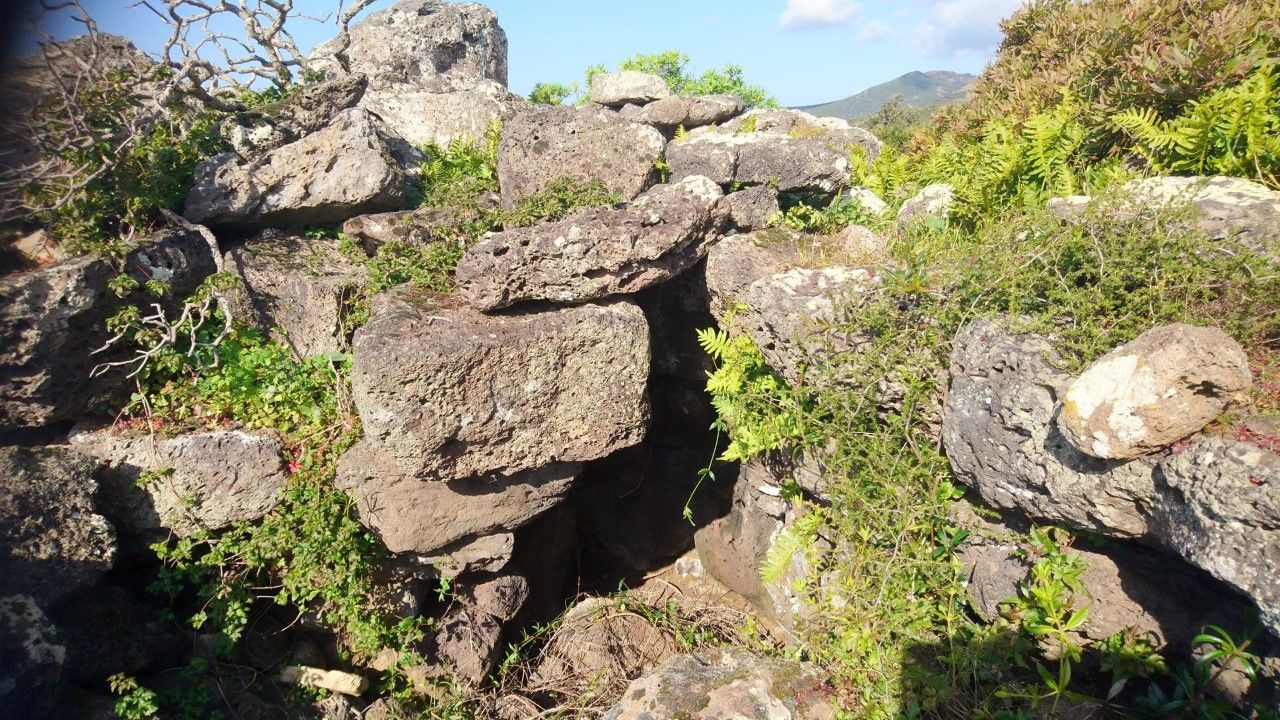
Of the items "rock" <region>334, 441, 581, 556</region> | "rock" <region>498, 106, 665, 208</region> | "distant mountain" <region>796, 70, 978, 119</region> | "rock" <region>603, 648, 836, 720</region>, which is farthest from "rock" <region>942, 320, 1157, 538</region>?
"distant mountain" <region>796, 70, 978, 119</region>

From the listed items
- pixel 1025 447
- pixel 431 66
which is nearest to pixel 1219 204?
pixel 1025 447

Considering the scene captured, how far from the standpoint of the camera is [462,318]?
16.9 feet

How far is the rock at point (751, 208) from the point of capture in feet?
19.9

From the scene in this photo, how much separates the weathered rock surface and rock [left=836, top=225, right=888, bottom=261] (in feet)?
4.34

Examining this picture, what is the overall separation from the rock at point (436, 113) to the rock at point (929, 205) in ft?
16.1

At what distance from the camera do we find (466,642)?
6.36 meters

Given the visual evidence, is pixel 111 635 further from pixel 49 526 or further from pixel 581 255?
pixel 581 255

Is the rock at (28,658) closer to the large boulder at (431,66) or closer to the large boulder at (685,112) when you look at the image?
the large boulder at (431,66)

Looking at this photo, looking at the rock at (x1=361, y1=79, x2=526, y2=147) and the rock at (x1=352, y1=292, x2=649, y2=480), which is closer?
the rock at (x1=352, y1=292, x2=649, y2=480)

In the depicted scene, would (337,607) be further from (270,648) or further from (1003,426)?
(1003,426)

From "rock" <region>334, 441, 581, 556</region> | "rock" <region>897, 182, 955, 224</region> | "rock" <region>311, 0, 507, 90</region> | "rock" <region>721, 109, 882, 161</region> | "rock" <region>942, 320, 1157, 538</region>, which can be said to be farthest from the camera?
"rock" <region>311, 0, 507, 90</region>

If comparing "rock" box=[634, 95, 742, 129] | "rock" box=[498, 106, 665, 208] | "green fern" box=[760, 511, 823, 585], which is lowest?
"green fern" box=[760, 511, 823, 585]

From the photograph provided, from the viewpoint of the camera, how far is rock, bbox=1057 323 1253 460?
9.52 ft

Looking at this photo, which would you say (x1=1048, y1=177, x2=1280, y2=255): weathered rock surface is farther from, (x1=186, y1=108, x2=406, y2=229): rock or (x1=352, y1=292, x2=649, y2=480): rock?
(x1=186, y1=108, x2=406, y2=229): rock
